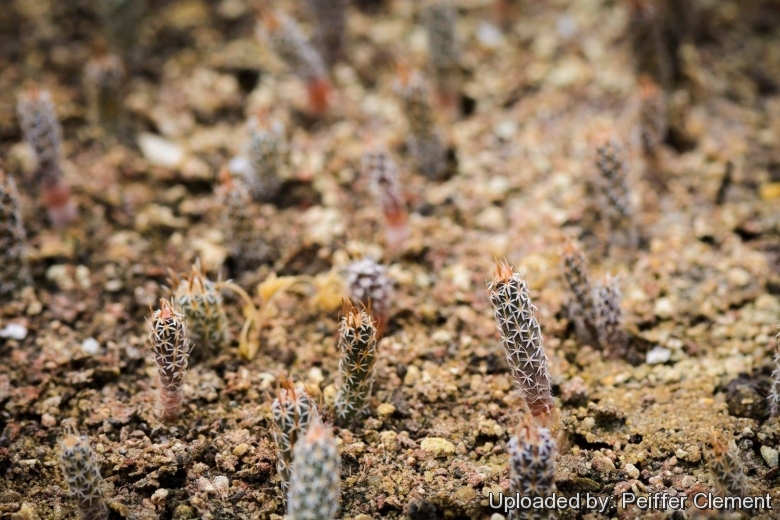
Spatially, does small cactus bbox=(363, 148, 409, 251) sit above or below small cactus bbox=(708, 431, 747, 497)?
above

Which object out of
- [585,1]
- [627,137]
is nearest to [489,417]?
[627,137]

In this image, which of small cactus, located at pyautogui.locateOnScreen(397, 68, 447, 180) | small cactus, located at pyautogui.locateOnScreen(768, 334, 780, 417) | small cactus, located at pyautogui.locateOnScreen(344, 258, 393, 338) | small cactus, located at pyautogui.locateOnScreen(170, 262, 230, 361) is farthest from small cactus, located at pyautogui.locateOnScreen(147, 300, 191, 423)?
small cactus, located at pyautogui.locateOnScreen(768, 334, 780, 417)

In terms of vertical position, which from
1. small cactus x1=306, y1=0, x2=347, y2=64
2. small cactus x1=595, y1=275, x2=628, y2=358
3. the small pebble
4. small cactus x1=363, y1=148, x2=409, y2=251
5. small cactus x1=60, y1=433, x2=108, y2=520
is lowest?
small cactus x1=60, y1=433, x2=108, y2=520

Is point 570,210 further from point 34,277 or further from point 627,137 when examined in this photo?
point 34,277

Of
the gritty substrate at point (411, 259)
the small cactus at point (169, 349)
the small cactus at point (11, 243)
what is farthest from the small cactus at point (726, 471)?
the small cactus at point (11, 243)

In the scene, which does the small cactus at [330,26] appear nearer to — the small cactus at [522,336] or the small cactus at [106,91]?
the small cactus at [106,91]

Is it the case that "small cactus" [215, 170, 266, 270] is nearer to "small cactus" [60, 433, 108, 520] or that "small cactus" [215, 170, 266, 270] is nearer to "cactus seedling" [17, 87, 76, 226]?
"cactus seedling" [17, 87, 76, 226]

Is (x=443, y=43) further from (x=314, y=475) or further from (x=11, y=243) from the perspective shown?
(x=314, y=475)
